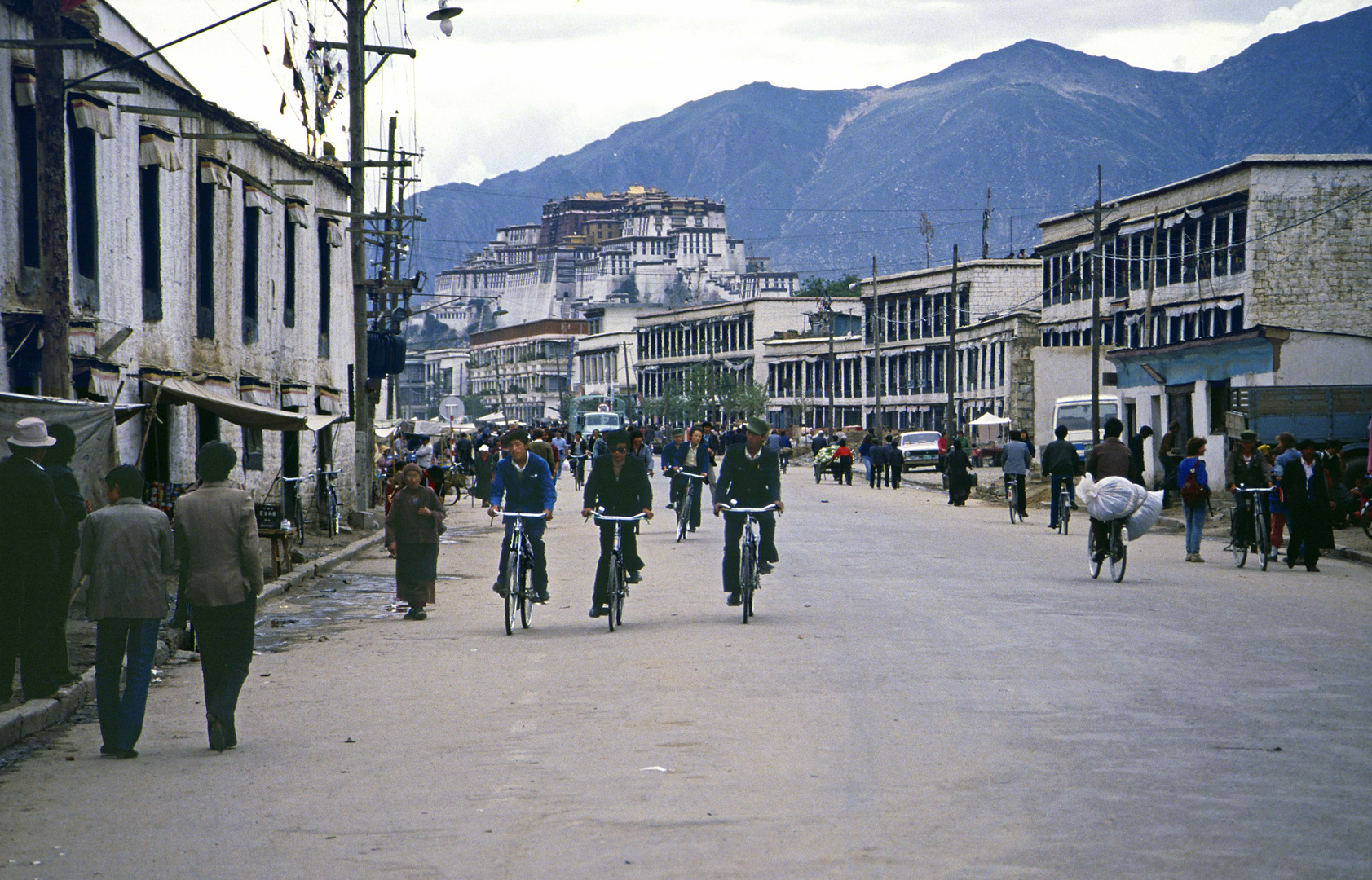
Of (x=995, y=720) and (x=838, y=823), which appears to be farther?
(x=995, y=720)

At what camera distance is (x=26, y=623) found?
9.62 m

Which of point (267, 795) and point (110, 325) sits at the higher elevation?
point (110, 325)

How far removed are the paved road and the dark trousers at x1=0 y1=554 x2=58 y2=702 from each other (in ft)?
1.80

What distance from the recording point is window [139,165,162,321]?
65.9 ft

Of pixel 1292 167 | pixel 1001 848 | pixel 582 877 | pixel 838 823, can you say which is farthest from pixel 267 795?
pixel 1292 167

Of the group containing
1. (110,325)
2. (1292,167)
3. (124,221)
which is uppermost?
(1292,167)

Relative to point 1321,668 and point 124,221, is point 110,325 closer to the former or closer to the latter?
point 124,221

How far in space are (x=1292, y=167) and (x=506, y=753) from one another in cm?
5291

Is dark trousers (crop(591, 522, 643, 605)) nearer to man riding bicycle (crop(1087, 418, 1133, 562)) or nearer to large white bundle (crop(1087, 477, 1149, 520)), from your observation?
large white bundle (crop(1087, 477, 1149, 520))

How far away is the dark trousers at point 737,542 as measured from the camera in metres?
13.6

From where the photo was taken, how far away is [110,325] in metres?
18.4

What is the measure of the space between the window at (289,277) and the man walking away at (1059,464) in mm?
14011

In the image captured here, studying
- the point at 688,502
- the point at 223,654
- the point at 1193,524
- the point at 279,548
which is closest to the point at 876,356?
the point at 688,502

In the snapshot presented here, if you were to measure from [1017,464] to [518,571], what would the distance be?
1712 centimetres
